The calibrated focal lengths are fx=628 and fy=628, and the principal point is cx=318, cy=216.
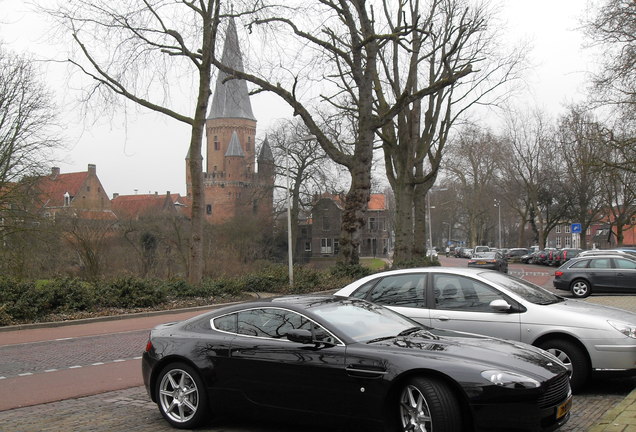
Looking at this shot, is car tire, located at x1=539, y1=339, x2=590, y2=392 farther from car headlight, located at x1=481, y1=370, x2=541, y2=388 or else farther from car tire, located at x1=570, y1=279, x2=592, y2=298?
car tire, located at x1=570, y1=279, x2=592, y2=298

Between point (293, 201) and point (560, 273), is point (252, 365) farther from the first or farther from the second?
point (293, 201)

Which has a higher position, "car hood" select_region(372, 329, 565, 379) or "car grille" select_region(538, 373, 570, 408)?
"car hood" select_region(372, 329, 565, 379)

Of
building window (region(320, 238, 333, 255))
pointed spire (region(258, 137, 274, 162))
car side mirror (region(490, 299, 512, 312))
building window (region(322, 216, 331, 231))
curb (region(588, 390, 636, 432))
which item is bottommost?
curb (region(588, 390, 636, 432))

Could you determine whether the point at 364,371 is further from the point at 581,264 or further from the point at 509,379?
the point at 581,264

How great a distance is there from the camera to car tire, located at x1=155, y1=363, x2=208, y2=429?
248 inches

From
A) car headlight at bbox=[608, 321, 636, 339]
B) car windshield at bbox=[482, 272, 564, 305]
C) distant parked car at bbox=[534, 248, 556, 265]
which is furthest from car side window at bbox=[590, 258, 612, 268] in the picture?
distant parked car at bbox=[534, 248, 556, 265]

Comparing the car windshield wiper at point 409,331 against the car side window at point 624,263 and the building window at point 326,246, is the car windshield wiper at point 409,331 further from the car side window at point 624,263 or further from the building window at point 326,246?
the building window at point 326,246

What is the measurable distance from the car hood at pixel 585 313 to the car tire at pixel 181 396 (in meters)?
4.25

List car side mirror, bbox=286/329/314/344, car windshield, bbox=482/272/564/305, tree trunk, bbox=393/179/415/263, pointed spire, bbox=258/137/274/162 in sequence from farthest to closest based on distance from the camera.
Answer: pointed spire, bbox=258/137/274/162, tree trunk, bbox=393/179/415/263, car windshield, bbox=482/272/564/305, car side mirror, bbox=286/329/314/344

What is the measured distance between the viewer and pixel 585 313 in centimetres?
761

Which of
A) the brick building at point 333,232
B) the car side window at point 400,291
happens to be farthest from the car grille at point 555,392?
the brick building at point 333,232

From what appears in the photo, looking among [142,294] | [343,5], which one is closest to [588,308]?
[142,294]

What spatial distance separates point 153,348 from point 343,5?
66.0 ft

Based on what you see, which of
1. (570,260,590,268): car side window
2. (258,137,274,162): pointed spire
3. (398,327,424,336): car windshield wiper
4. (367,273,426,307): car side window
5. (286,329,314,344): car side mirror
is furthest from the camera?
(258,137,274,162): pointed spire
